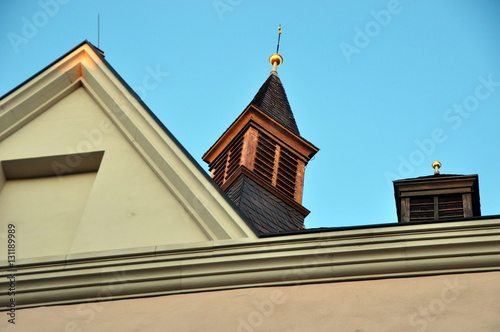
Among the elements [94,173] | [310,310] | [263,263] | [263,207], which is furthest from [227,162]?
[310,310]

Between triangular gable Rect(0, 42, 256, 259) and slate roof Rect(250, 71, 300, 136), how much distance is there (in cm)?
1338

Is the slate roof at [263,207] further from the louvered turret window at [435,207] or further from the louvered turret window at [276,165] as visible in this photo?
the louvered turret window at [435,207]

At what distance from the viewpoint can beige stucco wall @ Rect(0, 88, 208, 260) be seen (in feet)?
35.1

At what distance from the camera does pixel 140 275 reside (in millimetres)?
9914

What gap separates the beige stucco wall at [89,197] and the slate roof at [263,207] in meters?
8.34

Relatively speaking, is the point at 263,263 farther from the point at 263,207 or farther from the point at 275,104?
the point at 275,104

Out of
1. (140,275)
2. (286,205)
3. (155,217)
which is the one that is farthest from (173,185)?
(286,205)

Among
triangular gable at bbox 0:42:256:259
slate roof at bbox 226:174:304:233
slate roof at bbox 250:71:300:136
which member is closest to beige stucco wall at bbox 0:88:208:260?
triangular gable at bbox 0:42:256:259

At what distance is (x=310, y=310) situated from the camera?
926 cm

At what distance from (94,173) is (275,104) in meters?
15.5

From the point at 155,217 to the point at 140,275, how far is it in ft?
3.35

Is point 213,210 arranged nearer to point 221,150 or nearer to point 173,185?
point 173,185

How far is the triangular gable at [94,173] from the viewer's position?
35.0 feet

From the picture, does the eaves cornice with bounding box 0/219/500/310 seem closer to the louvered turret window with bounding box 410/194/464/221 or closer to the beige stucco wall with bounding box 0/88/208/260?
the beige stucco wall with bounding box 0/88/208/260
